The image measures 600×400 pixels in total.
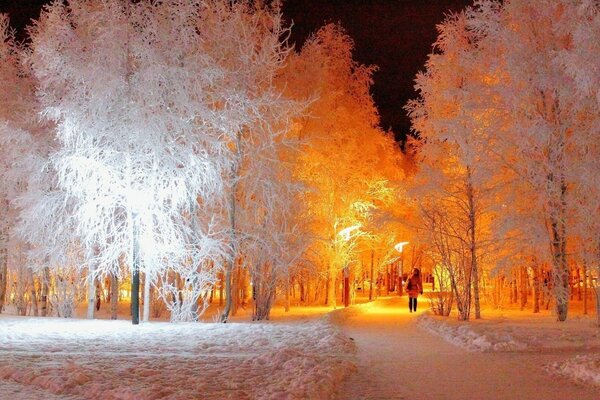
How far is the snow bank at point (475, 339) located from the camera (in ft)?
39.6

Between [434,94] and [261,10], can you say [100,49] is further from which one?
[434,94]

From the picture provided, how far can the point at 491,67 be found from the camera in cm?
1831

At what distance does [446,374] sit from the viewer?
955cm

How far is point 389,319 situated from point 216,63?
9.68 metres

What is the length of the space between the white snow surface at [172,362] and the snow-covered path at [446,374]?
0.47 m

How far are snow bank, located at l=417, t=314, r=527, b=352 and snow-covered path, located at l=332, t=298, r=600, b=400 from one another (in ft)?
0.75

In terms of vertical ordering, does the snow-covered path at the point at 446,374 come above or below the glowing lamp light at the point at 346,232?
below

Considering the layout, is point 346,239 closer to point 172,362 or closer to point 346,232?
point 346,232

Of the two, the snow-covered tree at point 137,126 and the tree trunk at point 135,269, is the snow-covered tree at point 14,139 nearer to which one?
the snow-covered tree at point 137,126

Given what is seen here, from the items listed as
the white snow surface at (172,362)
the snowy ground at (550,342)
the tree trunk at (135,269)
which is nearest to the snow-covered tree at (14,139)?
the tree trunk at (135,269)

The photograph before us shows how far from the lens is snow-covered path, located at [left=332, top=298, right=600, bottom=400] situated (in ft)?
26.8

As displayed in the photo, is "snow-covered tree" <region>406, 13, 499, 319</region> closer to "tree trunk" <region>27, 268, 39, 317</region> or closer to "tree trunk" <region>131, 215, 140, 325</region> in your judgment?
"tree trunk" <region>131, 215, 140, 325</region>

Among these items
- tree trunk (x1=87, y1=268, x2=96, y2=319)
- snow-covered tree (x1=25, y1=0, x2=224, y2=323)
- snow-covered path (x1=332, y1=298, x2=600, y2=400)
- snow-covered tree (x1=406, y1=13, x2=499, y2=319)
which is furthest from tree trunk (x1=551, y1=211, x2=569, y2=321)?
tree trunk (x1=87, y1=268, x2=96, y2=319)

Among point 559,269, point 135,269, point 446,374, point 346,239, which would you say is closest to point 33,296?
point 135,269
